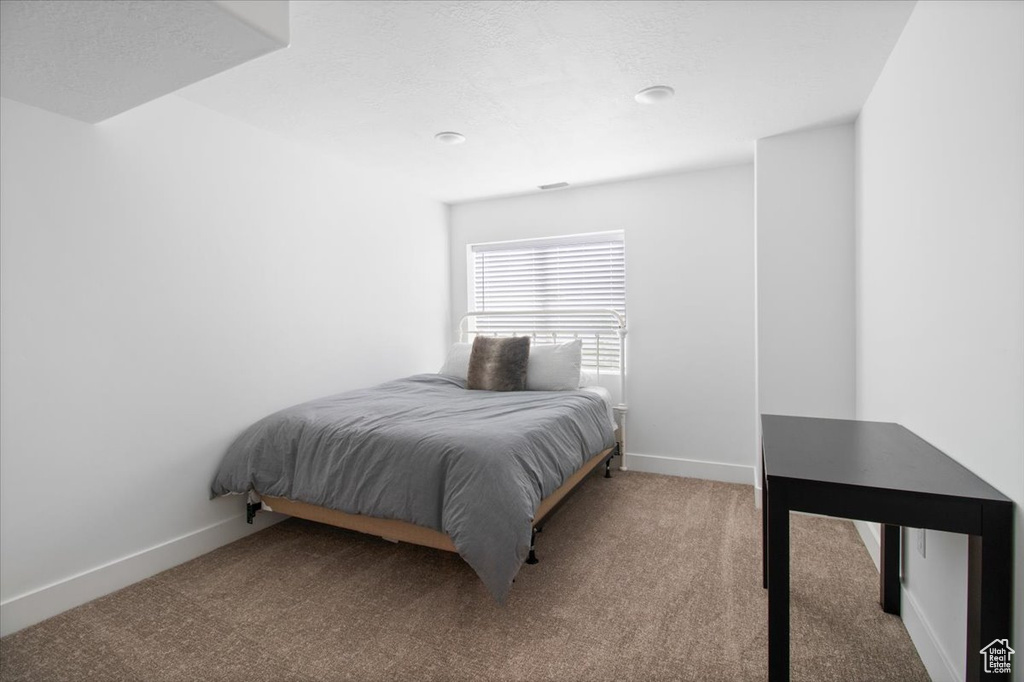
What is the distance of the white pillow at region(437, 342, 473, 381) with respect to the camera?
3.87 m

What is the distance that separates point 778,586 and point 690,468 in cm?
255

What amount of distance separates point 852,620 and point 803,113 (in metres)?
2.40

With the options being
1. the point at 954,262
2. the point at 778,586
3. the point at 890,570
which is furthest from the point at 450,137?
the point at 890,570

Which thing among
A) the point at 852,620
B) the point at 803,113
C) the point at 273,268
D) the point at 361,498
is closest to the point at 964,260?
the point at 852,620

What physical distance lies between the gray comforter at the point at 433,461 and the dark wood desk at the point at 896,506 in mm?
933

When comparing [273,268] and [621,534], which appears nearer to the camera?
[621,534]

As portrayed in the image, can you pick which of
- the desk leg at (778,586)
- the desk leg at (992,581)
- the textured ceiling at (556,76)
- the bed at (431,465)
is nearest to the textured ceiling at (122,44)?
the textured ceiling at (556,76)

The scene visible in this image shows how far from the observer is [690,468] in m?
3.71

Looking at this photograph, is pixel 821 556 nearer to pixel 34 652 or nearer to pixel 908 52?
pixel 908 52

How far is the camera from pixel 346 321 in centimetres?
346

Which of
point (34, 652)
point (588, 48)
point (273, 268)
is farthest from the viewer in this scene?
point (273, 268)

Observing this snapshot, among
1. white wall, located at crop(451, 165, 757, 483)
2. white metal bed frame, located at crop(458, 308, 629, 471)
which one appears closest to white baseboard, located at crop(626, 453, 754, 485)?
white wall, located at crop(451, 165, 757, 483)

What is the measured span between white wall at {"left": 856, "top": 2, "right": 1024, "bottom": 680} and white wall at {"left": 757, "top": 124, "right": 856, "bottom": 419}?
0.60m

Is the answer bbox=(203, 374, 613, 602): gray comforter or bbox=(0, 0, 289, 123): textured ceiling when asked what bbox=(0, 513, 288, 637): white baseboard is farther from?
bbox=(0, 0, 289, 123): textured ceiling
